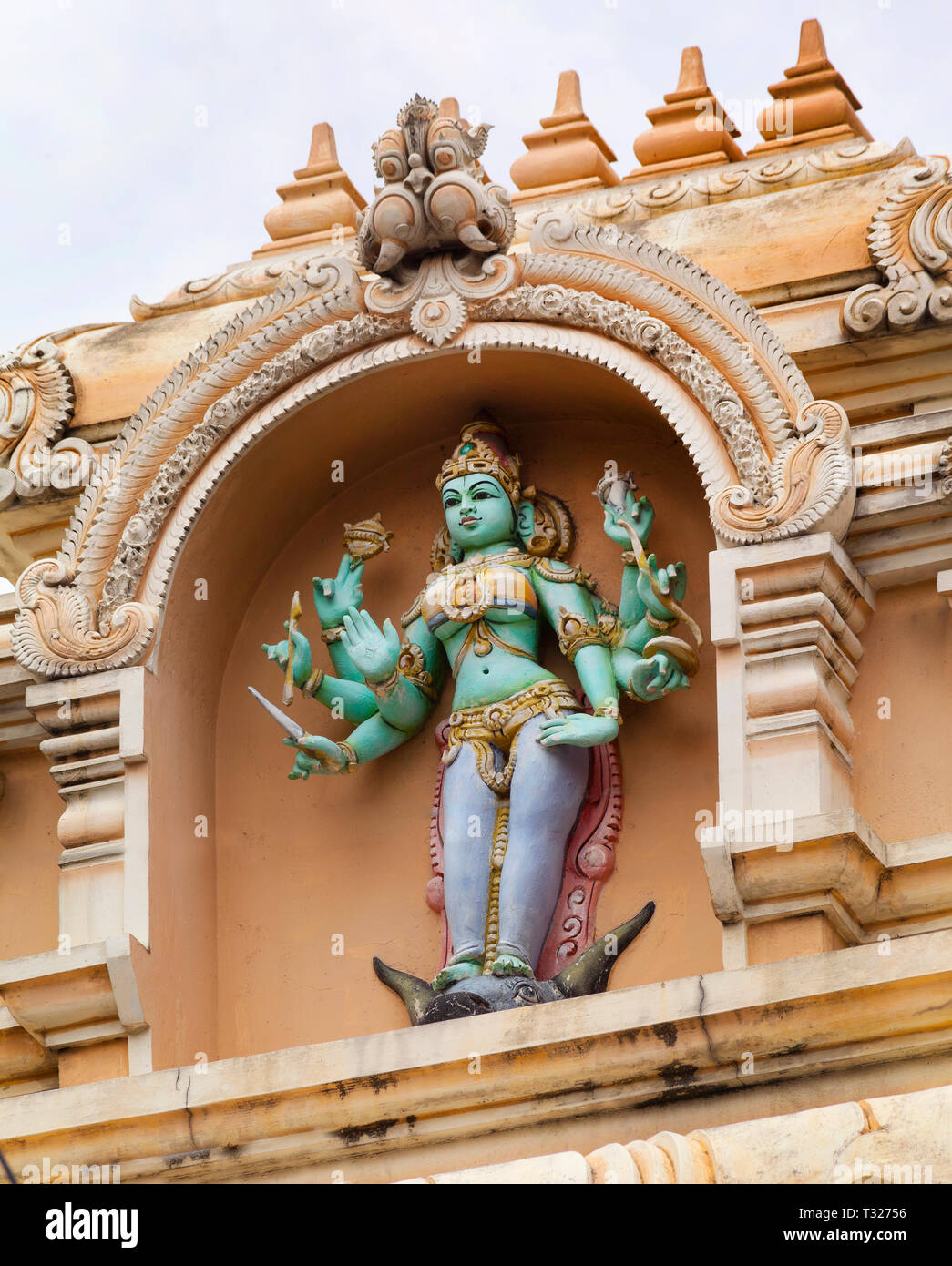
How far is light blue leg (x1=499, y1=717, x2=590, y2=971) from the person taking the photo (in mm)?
10078

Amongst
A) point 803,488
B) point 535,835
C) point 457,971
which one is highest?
point 803,488

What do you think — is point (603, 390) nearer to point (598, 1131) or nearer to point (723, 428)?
point (723, 428)

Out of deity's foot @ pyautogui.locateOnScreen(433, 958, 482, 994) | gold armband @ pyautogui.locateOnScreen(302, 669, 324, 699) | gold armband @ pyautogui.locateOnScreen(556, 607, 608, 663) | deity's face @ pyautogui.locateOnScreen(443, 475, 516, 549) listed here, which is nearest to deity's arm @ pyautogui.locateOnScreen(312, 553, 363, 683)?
gold armband @ pyautogui.locateOnScreen(302, 669, 324, 699)

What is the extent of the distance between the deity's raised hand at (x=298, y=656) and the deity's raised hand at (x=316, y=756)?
0.68 feet

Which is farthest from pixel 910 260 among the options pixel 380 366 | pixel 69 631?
pixel 69 631

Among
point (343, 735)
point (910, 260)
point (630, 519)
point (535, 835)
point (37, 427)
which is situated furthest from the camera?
point (37, 427)

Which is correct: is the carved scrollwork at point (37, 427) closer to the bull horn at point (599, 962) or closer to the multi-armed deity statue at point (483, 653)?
the multi-armed deity statue at point (483, 653)

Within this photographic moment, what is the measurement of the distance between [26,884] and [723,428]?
9.67ft

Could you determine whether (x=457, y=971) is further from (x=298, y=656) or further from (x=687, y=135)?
(x=687, y=135)

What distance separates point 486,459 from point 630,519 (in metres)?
0.62

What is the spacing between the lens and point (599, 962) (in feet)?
33.1

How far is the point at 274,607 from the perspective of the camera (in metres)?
11.2

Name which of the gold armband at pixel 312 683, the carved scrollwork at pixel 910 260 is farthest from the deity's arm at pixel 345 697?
the carved scrollwork at pixel 910 260

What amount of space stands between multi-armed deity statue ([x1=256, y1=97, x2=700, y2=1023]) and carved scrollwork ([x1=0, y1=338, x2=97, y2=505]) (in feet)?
3.70
